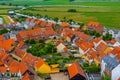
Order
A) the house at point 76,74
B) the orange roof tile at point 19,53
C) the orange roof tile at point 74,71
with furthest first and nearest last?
the orange roof tile at point 19,53 < the orange roof tile at point 74,71 < the house at point 76,74

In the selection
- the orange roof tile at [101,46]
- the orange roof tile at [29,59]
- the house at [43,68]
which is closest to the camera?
the house at [43,68]

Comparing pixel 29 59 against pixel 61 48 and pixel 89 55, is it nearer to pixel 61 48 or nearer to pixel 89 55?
pixel 89 55

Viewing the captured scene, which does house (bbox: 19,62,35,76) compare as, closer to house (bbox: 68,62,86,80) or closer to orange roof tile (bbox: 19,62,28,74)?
orange roof tile (bbox: 19,62,28,74)

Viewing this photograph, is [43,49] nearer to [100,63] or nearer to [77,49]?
[77,49]

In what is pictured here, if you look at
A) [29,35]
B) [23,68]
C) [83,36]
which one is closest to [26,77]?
[23,68]

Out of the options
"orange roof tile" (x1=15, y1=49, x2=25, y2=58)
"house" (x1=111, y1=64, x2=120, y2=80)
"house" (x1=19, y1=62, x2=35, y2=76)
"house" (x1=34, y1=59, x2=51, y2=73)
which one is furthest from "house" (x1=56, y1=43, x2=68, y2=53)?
"house" (x1=111, y1=64, x2=120, y2=80)

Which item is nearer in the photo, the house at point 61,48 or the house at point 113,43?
the house at point 113,43

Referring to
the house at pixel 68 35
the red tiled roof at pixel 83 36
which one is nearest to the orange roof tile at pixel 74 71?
the red tiled roof at pixel 83 36

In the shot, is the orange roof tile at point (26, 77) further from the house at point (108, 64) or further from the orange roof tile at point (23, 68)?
the house at point (108, 64)
